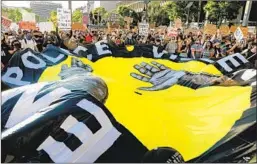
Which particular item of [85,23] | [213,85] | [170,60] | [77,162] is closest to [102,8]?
[85,23]

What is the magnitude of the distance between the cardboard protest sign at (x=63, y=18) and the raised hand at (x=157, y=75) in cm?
300

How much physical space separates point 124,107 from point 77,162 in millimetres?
766

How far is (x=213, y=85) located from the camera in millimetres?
4035

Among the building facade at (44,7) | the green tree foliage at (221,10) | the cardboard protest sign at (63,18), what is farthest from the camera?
the green tree foliage at (221,10)

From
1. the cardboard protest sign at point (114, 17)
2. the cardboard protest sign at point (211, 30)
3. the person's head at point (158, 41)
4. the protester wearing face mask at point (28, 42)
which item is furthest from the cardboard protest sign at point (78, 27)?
the cardboard protest sign at point (114, 17)

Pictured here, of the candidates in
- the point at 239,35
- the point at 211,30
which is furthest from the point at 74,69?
the point at 211,30

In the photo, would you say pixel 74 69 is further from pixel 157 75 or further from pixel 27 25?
pixel 27 25

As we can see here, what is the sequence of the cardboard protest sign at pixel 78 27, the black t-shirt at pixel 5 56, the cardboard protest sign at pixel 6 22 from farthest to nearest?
the cardboard protest sign at pixel 78 27, the cardboard protest sign at pixel 6 22, the black t-shirt at pixel 5 56

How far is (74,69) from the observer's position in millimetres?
4488

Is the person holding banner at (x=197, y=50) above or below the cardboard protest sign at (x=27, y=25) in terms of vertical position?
below

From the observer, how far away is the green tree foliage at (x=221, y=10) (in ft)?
38.4

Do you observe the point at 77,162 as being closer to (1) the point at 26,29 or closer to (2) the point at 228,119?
(2) the point at 228,119

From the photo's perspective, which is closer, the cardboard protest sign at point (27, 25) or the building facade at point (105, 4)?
the cardboard protest sign at point (27, 25)

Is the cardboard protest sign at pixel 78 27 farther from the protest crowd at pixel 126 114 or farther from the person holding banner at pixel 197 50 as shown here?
the protest crowd at pixel 126 114
